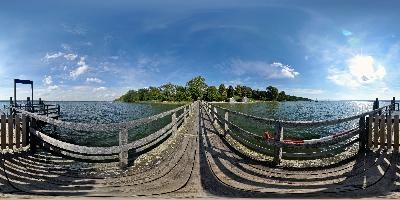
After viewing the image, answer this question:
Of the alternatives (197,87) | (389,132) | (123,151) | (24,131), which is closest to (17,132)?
(24,131)

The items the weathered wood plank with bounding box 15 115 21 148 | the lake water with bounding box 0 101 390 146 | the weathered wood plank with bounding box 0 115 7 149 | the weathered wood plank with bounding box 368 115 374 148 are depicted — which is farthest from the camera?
the lake water with bounding box 0 101 390 146

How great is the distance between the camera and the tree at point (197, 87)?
6117 inches

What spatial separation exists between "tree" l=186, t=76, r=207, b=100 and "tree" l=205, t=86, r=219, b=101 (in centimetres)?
256

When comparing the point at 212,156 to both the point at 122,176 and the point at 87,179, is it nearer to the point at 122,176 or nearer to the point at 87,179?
the point at 122,176

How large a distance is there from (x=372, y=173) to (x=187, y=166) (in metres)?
4.00

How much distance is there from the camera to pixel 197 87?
15625cm

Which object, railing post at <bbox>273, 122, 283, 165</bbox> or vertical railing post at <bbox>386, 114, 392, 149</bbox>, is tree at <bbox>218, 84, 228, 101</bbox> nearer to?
vertical railing post at <bbox>386, 114, 392, 149</bbox>

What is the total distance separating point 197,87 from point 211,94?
318 inches

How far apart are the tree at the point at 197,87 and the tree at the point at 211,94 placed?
8.41 feet

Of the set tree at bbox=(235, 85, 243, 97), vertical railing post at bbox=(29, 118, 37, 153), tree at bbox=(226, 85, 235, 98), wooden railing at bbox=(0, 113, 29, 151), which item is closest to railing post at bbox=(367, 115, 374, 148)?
vertical railing post at bbox=(29, 118, 37, 153)

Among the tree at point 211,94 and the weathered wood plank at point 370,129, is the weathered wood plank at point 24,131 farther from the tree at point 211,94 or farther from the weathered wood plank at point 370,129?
the tree at point 211,94

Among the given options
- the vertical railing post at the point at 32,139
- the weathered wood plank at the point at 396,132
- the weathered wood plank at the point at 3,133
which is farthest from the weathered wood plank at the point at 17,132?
the weathered wood plank at the point at 396,132

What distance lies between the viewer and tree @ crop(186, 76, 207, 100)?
510 feet

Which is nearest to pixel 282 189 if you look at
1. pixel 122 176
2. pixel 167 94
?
pixel 122 176
